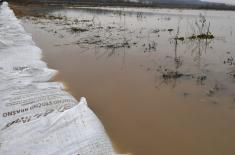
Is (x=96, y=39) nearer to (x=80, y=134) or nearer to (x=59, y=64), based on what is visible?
(x=59, y=64)

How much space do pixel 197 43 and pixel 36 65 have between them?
5173 mm

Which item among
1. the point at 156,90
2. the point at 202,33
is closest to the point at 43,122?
the point at 156,90

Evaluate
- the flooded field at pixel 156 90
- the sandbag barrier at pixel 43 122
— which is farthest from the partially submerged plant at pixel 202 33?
the sandbag barrier at pixel 43 122

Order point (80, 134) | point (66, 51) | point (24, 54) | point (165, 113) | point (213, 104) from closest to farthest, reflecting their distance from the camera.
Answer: point (80, 134) < point (165, 113) < point (213, 104) < point (24, 54) < point (66, 51)

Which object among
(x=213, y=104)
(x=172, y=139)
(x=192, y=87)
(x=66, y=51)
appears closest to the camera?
(x=172, y=139)

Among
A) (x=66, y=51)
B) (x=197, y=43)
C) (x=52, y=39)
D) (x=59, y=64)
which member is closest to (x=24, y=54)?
(x=59, y=64)

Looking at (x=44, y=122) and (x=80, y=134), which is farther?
(x=44, y=122)

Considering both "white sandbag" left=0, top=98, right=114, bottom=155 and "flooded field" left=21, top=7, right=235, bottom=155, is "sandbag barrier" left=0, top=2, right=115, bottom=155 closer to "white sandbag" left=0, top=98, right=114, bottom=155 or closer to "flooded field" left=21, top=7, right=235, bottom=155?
"white sandbag" left=0, top=98, right=114, bottom=155

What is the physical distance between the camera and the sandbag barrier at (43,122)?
220 centimetres

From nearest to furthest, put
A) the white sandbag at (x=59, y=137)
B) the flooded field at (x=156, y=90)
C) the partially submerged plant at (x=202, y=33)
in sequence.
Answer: the white sandbag at (x=59, y=137), the flooded field at (x=156, y=90), the partially submerged plant at (x=202, y=33)

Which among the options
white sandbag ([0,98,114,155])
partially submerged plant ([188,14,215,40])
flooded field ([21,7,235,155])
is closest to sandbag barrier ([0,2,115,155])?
white sandbag ([0,98,114,155])

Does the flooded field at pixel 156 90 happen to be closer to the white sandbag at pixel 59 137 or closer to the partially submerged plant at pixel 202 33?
the white sandbag at pixel 59 137

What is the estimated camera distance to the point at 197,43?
8.06 metres

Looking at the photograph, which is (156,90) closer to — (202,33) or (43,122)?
(43,122)
